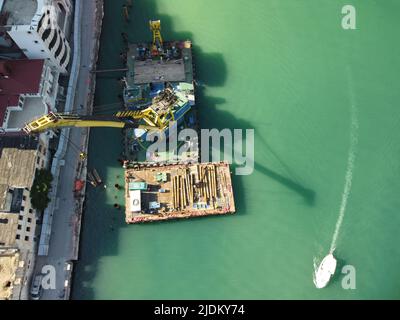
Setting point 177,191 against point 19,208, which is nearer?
point 19,208

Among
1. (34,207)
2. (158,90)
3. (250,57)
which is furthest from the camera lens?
(250,57)

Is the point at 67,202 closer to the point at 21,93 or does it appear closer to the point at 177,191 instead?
the point at 177,191

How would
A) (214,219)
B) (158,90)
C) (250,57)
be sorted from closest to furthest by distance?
(214,219) < (158,90) < (250,57)

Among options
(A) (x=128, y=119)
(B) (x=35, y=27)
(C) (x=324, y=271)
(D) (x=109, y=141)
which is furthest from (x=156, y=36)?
(C) (x=324, y=271)

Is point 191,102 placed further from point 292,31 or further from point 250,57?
point 292,31

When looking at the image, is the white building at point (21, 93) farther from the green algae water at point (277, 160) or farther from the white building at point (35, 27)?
the green algae water at point (277, 160)
